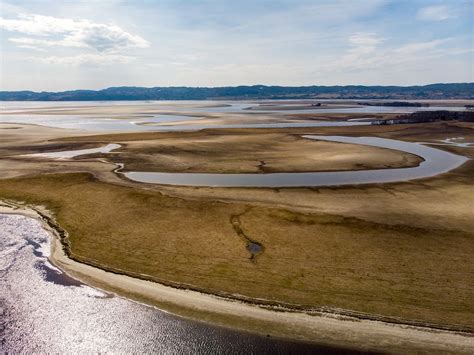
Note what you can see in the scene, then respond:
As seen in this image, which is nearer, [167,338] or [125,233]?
[167,338]

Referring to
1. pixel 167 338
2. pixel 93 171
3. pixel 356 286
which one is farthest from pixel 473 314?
pixel 93 171

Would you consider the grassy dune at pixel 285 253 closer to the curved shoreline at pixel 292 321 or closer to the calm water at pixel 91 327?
the curved shoreline at pixel 292 321

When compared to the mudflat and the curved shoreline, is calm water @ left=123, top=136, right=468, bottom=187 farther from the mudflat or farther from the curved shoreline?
the curved shoreline

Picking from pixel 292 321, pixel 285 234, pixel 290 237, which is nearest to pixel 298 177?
pixel 285 234

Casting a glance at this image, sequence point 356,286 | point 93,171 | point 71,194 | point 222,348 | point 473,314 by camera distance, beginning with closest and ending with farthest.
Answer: point 222,348 < point 473,314 < point 356,286 < point 71,194 < point 93,171

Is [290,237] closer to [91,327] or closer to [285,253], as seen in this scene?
[285,253]

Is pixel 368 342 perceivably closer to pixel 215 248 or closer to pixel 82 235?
pixel 215 248
